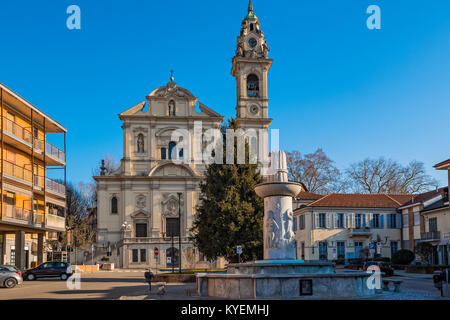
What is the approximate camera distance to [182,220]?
7256 centimetres

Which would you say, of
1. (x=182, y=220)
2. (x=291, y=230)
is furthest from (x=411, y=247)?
(x=291, y=230)

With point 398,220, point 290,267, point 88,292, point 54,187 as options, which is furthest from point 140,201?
point 290,267

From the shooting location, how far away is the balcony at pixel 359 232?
2248 inches

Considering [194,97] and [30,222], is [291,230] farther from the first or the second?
[194,97]

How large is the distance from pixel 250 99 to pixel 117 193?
21.8 metres

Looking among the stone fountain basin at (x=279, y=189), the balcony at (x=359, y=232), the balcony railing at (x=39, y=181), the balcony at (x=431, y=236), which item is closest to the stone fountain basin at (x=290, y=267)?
the stone fountain basin at (x=279, y=189)

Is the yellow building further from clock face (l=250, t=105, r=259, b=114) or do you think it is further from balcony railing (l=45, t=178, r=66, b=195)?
clock face (l=250, t=105, r=259, b=114)

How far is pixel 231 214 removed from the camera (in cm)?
3844

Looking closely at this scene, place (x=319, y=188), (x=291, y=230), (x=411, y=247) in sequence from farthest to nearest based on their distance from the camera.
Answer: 1. (x=319, y=188)
2. (x=411, y=247)
3. (x=291, y=230)

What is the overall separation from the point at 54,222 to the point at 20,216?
7.26 meters

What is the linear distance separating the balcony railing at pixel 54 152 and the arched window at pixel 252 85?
114 ft

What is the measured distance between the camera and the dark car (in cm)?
4025

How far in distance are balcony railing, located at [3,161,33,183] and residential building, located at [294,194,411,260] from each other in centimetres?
2829
